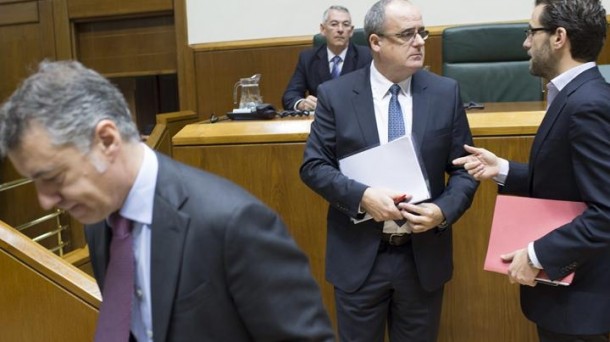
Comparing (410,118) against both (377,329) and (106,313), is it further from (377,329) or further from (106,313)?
(106,313)

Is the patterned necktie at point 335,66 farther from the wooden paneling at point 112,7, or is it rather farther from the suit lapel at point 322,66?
the wooden paneling at point 112,7

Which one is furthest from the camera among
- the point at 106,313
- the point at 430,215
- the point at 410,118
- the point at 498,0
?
the point at 498,0

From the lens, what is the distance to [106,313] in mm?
980

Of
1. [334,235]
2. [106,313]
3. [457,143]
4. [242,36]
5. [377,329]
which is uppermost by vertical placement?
[242,36]

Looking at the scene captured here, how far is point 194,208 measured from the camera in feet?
2.86

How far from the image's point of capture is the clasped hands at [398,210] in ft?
5.26

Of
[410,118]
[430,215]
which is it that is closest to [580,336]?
[430,215]

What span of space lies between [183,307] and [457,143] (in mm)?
1122

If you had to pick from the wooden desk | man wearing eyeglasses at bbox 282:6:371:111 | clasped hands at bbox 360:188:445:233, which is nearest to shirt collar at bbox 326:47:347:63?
man wearing eyeglasses at bbox 282:6:371:111

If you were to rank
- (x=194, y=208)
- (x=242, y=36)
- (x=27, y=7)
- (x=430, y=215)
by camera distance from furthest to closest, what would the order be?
1. (x=27, y=7)
2. (x=242, y=36)
3. (x=430, y=215)
4. (x=194, y=208)

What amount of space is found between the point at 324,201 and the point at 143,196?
144 cm

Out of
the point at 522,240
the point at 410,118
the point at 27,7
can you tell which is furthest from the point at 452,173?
the point at 27,7

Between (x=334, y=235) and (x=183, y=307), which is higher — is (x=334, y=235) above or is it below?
below

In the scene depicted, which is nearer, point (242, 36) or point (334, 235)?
point (334, 235)
